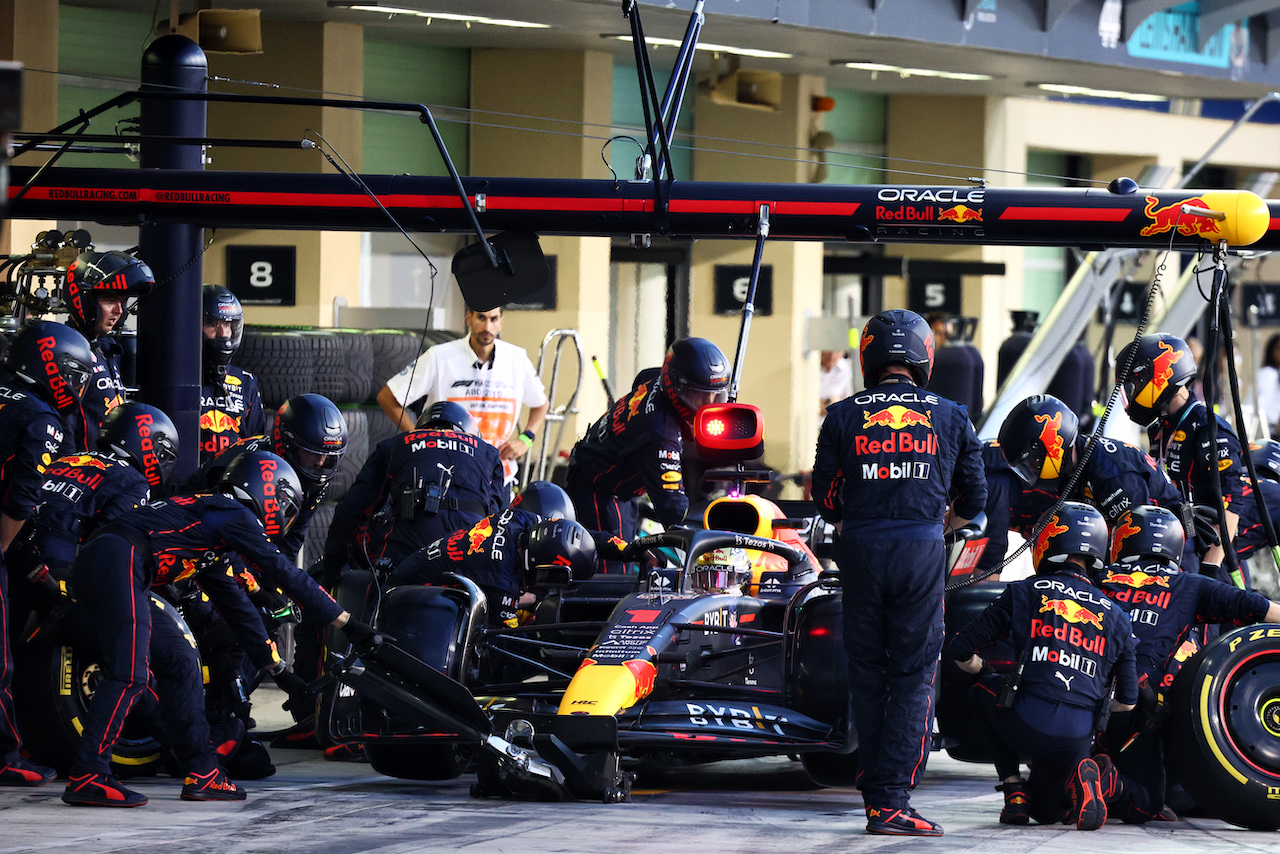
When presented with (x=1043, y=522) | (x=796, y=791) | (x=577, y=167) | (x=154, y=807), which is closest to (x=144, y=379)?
(x=154, y=807)

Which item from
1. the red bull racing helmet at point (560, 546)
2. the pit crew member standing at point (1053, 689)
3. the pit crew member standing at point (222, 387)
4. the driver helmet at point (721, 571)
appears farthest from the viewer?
the pit crew member standing at point (222, 387)

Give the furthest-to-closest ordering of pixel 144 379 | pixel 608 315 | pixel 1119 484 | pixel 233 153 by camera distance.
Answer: pixel 608 315
pixel 233 153
pixel 144 379
pixel 1119 484

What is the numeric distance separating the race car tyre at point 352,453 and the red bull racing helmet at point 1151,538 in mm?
5902

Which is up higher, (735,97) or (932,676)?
(735,97)

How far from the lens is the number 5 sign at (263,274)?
52.0 feet

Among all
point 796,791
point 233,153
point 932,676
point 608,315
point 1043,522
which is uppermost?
point 233,153

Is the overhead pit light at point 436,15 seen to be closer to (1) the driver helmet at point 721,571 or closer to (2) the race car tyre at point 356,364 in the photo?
(2) the race car tyre at point 356,364

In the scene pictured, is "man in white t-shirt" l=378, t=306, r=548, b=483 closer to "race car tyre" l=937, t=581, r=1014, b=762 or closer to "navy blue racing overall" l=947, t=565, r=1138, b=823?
"race car tyre" l=937, t=581, r=1014, b=762

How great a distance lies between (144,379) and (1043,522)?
4763 mm

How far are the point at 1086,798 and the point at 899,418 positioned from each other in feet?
5.16

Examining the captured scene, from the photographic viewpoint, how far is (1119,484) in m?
8.55

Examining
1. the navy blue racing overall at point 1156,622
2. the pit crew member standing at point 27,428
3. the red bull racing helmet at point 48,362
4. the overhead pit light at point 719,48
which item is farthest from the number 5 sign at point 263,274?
the navy blue racing overall at point 1156,622

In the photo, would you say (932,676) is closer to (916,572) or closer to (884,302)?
(916,572)

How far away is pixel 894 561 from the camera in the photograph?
668 cm
